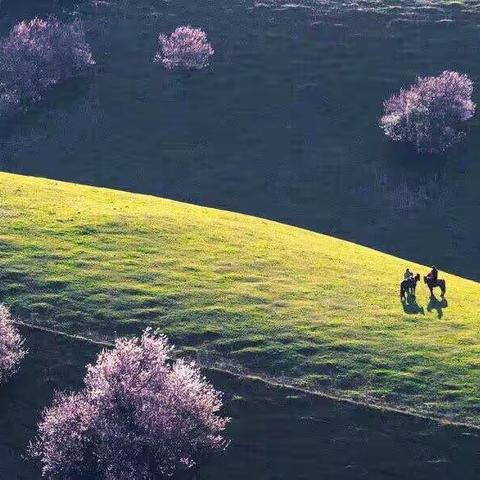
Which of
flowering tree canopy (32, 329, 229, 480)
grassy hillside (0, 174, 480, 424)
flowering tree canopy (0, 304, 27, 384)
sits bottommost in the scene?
flowering tree canopy (32, 329, 229, 480)

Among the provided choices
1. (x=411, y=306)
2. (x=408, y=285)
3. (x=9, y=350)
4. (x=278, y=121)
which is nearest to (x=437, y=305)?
(x=411, y=306)

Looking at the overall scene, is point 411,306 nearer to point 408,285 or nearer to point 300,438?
point 408,285

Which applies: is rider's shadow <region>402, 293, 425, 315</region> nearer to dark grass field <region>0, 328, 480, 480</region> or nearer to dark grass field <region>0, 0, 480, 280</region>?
dark grass field <region>0, 328, 480, 480</region>

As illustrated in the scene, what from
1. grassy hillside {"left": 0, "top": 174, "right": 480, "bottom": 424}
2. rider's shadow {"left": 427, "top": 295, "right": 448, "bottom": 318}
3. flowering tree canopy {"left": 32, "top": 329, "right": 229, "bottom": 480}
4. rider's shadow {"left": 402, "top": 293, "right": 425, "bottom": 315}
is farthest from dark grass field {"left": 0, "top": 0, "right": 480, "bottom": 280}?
flowering tree canopy {"left": 32, "top": 329, "right": 229, "bottom": 480}

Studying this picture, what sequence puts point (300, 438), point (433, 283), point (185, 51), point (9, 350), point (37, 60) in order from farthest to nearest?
point (185, 51)
point (37, 60)
point (433, 283)
point (9, 350)
point (300, 438)

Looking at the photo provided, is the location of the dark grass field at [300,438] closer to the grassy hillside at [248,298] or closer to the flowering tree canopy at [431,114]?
the grassy hillside at [248,298]

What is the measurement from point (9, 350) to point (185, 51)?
173 feet

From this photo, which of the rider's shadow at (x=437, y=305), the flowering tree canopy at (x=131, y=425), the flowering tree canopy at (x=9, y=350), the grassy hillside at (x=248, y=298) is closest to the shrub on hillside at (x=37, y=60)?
the grassy hillside at (x=248, y=298)

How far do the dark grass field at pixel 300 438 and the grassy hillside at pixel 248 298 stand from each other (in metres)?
1.18

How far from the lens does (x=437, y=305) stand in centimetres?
4847

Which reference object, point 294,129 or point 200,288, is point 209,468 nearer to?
point 200,288

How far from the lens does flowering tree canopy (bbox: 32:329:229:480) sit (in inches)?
1443

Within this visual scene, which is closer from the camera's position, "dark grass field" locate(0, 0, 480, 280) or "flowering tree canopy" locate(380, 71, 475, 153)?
"dark grass field" locate(0, 0, 480, 280)

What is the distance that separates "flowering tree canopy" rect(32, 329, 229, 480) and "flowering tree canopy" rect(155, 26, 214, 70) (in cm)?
5366
